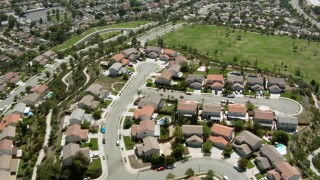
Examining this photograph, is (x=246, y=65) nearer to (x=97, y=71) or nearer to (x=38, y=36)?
(x=97, y=71)

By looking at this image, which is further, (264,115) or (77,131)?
(264,115)

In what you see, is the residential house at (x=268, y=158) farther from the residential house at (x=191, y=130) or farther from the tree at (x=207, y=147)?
the residential house at (x=191, y=130)

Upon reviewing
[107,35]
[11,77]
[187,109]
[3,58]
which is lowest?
[3,58]

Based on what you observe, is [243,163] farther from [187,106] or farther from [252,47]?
[252,47]

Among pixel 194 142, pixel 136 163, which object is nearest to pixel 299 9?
pixel 194 142

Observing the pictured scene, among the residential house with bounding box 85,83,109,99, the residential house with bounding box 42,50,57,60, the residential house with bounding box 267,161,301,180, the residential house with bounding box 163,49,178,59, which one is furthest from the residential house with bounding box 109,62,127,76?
the residential house with bounding box 267,161,301,180

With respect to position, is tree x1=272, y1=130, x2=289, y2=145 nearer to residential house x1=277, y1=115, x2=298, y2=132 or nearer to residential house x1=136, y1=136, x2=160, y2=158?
residential house x1=277, y1=115, x2=298, y2=132

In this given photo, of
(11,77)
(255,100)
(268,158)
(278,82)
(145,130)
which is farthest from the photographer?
(11,77)
